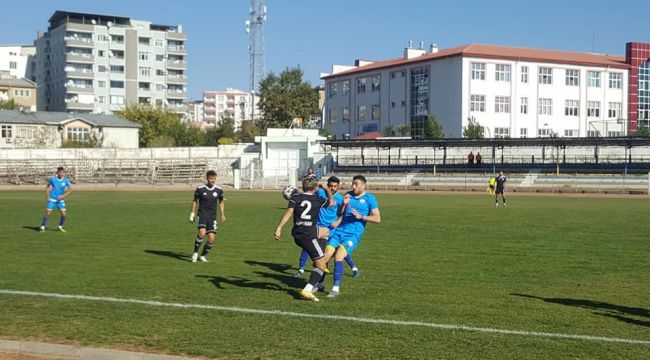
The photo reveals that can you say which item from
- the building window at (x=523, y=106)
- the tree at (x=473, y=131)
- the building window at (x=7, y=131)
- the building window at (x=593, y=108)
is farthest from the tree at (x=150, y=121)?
the building window at (x=593, y=108)

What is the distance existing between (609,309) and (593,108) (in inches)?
3406

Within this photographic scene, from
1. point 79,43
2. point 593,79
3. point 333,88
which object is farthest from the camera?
point 79,43

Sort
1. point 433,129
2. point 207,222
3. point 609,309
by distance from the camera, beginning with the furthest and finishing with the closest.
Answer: point 433,129 < point 207,222 < point 609,309

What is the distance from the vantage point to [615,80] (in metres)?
93.0

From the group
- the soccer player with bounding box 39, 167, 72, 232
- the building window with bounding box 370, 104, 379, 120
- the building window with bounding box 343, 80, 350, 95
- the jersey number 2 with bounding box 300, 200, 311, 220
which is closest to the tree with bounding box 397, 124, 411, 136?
the building window with bounding box 370, 104, 379, 120

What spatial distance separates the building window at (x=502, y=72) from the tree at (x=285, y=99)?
88.1 feet

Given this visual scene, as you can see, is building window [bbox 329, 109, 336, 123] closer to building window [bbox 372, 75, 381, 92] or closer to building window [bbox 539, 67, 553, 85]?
building window [bbox 372, 75, 381, 92]

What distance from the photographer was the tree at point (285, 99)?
99.4 m

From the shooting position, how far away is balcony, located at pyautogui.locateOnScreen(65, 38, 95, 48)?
12321cm

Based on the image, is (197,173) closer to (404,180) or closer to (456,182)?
(404,180)

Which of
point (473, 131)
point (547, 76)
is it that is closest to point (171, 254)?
point (473, 131)

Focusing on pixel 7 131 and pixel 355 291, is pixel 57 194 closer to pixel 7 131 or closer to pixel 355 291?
pixel 355 291

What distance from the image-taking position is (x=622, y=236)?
2116 cm

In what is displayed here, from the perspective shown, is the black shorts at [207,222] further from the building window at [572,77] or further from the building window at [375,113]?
the building window at [375,113]
